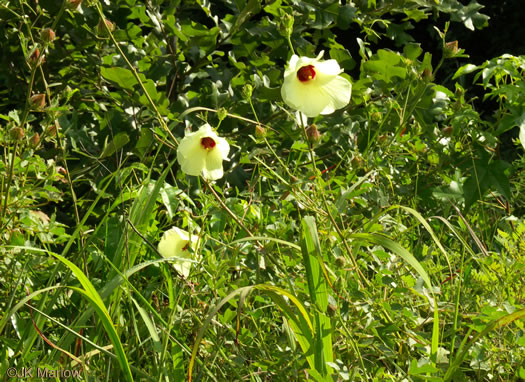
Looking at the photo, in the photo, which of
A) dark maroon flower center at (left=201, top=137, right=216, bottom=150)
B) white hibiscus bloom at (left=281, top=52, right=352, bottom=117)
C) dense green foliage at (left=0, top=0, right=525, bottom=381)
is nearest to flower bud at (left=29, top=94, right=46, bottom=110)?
dense green foliage at (left=0, top=0, right=525, bottom=381)

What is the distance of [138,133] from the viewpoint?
235 centimetres

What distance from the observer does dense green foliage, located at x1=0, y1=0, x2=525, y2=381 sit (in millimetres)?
1396

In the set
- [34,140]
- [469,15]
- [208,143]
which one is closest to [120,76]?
[34,140]

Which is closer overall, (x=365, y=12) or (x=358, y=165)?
(x=358, y=165)

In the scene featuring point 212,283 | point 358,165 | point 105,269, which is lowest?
point 105,269

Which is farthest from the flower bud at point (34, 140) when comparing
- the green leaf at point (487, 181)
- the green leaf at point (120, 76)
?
the green leaf at point (487, 181)

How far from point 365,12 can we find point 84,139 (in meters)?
0.98

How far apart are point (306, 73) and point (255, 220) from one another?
422 mm

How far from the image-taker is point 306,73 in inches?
59.6

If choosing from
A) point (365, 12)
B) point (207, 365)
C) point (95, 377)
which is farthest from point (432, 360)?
point (365, 12)

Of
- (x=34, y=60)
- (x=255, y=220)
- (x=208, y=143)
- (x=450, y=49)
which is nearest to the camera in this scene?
(x=34, y=60)

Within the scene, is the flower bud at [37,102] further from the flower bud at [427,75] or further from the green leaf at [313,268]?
the flower bud at [427,75]

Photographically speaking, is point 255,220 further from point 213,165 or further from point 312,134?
point 312,134

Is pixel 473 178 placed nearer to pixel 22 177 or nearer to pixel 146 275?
pixel 146 275
